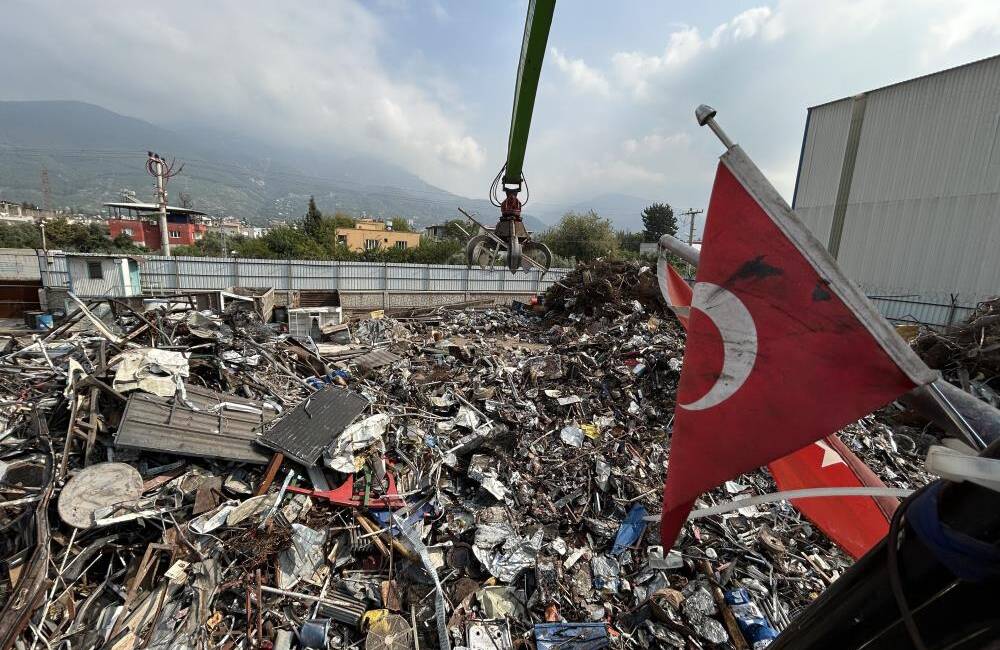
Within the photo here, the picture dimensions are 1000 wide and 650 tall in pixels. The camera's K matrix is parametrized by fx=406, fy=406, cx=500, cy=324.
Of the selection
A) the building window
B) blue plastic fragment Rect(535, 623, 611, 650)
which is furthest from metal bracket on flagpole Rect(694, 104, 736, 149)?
the building window

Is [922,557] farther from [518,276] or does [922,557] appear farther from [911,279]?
[518,276]

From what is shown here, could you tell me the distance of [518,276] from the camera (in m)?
20.8

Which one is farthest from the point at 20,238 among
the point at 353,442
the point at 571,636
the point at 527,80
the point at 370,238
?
the point at 571,636

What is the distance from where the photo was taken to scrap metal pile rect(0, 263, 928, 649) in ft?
11.3

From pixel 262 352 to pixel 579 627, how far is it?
6639mm

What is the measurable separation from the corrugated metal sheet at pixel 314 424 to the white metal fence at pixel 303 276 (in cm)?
1279

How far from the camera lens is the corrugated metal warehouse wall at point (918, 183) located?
12172 mm

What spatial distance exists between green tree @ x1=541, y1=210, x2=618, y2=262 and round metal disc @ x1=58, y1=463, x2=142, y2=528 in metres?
36.2

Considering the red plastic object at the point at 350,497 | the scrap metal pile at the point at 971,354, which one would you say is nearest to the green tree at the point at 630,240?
the scrap metal pile at the point at 971,354

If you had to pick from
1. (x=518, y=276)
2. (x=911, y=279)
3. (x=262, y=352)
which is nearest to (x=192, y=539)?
(x=262, y=352)

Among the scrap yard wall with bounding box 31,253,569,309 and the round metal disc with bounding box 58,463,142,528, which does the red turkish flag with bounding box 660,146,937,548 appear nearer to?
the round metal disc with bounding box 58,463,142,528

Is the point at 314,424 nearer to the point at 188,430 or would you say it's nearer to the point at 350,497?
the point at 350,497

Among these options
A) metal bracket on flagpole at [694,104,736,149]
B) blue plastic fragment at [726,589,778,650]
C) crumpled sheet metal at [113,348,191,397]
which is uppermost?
metal bracket on flagpole at [694,104,736,149]

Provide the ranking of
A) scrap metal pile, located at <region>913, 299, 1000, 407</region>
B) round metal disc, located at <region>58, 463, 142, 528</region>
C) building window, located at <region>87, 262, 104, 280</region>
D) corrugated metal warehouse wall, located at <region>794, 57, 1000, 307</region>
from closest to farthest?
round metal disc, located at <region>58, 463, 142, 528</region>
scrap metal pile, located at <region>913, 299, 1000, 407</region>
corrugated metal warehouse wall, located at <region>794, 57, 1000, 307</region>
building window, located at <region>87, 262, 104, 280</region>
